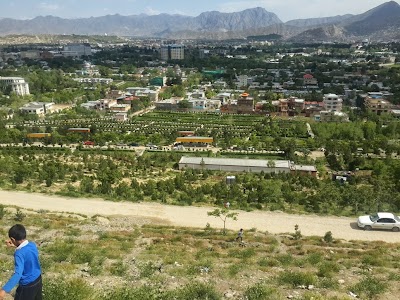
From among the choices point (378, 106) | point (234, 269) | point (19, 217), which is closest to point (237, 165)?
point (19, 217)

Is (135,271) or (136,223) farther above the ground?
(135,271)

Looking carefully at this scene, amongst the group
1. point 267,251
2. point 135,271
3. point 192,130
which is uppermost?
point 135,271

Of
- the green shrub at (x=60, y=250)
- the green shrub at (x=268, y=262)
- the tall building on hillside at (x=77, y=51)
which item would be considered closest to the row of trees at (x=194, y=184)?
the green shrub at (x=268, y=262)

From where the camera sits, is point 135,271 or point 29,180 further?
point 29,180

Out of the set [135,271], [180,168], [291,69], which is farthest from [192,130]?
[291,69]

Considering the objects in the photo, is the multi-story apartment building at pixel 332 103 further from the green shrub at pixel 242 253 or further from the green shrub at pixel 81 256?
the green shrub at pixel 81 256

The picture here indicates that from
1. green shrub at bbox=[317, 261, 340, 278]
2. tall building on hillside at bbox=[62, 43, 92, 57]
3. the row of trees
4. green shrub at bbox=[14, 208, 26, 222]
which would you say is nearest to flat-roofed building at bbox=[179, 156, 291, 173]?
the row of trees

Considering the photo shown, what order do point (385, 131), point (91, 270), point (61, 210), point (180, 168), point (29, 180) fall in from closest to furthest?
point (91, 270)
point (61, 210)
point (29, 180)
point (180, 168)
point (385, 131)

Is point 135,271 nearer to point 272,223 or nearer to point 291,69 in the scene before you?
point 272,223
